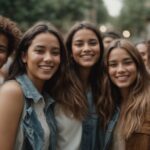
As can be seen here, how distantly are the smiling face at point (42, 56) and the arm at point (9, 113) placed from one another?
387 millimetres

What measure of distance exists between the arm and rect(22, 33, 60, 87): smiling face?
0.39 m

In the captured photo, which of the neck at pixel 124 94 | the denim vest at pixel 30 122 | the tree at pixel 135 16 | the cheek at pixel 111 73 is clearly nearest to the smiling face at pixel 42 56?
the denim vest at pixel 30 122

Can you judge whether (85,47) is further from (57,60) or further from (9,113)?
(9,113)

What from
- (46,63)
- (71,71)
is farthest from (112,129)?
(46,63)

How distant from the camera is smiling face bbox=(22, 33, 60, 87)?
3783 mm

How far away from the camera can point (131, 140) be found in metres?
4.12

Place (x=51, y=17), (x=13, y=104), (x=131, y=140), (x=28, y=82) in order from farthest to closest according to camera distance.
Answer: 1. (x=51, y=17)
2. (x=131, y=140)
3. (x=28, y=82)
4. (x=13, y=104)

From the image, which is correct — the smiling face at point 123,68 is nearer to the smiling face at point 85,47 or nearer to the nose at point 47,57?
the smiling face at point 85,47

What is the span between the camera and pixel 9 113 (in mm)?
3410

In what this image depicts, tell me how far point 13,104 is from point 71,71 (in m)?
1.29

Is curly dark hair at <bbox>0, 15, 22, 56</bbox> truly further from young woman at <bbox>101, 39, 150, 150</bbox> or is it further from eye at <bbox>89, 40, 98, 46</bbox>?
young woman at <bbox>101, 39, 150, 150</bbox>

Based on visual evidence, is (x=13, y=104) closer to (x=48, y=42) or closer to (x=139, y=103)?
(x=48, y=42)

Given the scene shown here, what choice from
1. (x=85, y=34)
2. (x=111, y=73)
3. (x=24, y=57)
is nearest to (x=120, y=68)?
(x=111, y=73)

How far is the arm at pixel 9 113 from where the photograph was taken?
11.2 ft
